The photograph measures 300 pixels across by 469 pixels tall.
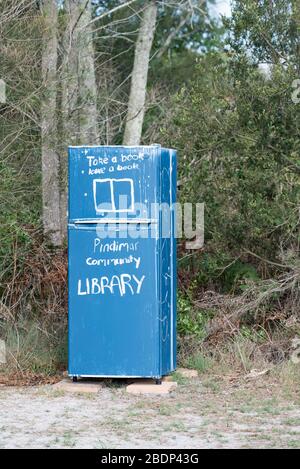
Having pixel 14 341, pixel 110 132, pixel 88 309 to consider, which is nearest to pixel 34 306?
pixel 14 341

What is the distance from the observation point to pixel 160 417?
290 inches

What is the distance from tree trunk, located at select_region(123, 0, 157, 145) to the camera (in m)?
14.7

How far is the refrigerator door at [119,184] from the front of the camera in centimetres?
841

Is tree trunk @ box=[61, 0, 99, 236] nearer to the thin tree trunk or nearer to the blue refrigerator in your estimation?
the thin tree trunk

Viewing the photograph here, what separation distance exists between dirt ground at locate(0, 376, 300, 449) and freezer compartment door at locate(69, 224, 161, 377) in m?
0.30

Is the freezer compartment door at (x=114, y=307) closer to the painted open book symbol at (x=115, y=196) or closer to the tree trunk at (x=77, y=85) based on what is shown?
the painted open book symbol at (x=115, y=196)

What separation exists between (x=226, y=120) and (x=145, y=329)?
2884 mm

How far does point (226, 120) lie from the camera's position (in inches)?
397

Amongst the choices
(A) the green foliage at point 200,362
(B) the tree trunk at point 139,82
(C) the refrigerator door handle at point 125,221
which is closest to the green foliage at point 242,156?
(A) the green foliage at point 200,362

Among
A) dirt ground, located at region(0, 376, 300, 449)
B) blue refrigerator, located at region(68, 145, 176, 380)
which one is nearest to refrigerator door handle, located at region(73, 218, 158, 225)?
blue refrigerator, located at region(68, 145, 176, 380)

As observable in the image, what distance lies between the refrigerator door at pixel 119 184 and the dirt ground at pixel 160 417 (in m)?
1.69

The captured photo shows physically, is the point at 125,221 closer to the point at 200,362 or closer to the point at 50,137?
the point at 200,362

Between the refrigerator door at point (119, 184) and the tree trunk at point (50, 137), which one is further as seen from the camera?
the tree trunk at point (50, 137)
